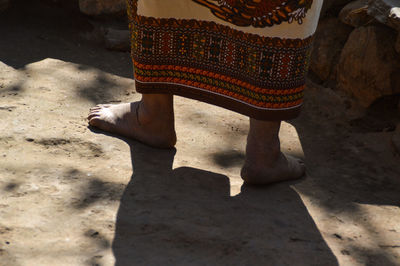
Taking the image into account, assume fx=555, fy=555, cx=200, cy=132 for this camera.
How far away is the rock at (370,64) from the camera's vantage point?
2.83m

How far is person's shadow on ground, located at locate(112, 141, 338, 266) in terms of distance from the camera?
1.75 m

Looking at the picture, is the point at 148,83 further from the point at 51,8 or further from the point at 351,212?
the point at 51,8

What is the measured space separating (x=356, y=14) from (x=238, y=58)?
1201 millimetres

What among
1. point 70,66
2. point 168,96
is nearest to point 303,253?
point 168,96

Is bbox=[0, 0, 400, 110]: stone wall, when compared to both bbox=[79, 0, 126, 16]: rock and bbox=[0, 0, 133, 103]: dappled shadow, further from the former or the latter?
bbox=[79, 0, 126, 16]: rock

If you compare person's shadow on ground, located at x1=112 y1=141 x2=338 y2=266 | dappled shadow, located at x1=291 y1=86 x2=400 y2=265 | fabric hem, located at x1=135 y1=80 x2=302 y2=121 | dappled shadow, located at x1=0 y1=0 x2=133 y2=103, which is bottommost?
dappled shadow, located at x1=291 y1=86 x2=400 y2=265

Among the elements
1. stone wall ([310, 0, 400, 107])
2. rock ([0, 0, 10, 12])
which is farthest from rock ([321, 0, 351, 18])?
rock ([0, 0, 10, 12])

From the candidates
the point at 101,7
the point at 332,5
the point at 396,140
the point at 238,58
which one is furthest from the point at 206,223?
the point at 101,7

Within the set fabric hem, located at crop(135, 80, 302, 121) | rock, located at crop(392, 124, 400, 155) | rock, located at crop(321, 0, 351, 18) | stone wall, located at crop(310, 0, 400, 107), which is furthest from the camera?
rock, located at crop(321, 0, 351, 18)

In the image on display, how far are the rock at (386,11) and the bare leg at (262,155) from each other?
93 cm

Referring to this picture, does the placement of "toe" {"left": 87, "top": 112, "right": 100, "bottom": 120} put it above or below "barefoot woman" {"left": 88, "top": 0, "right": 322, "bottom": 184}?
below

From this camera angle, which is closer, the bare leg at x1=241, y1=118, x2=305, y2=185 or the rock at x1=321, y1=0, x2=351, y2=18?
the bare leg at x1=241, y1=118, x2=305, y2=185

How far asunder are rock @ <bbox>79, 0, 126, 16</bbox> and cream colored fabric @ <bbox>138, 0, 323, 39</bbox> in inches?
63.1

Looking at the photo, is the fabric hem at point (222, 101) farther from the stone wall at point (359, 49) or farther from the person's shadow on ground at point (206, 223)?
the stone wall at point (359, 49)
